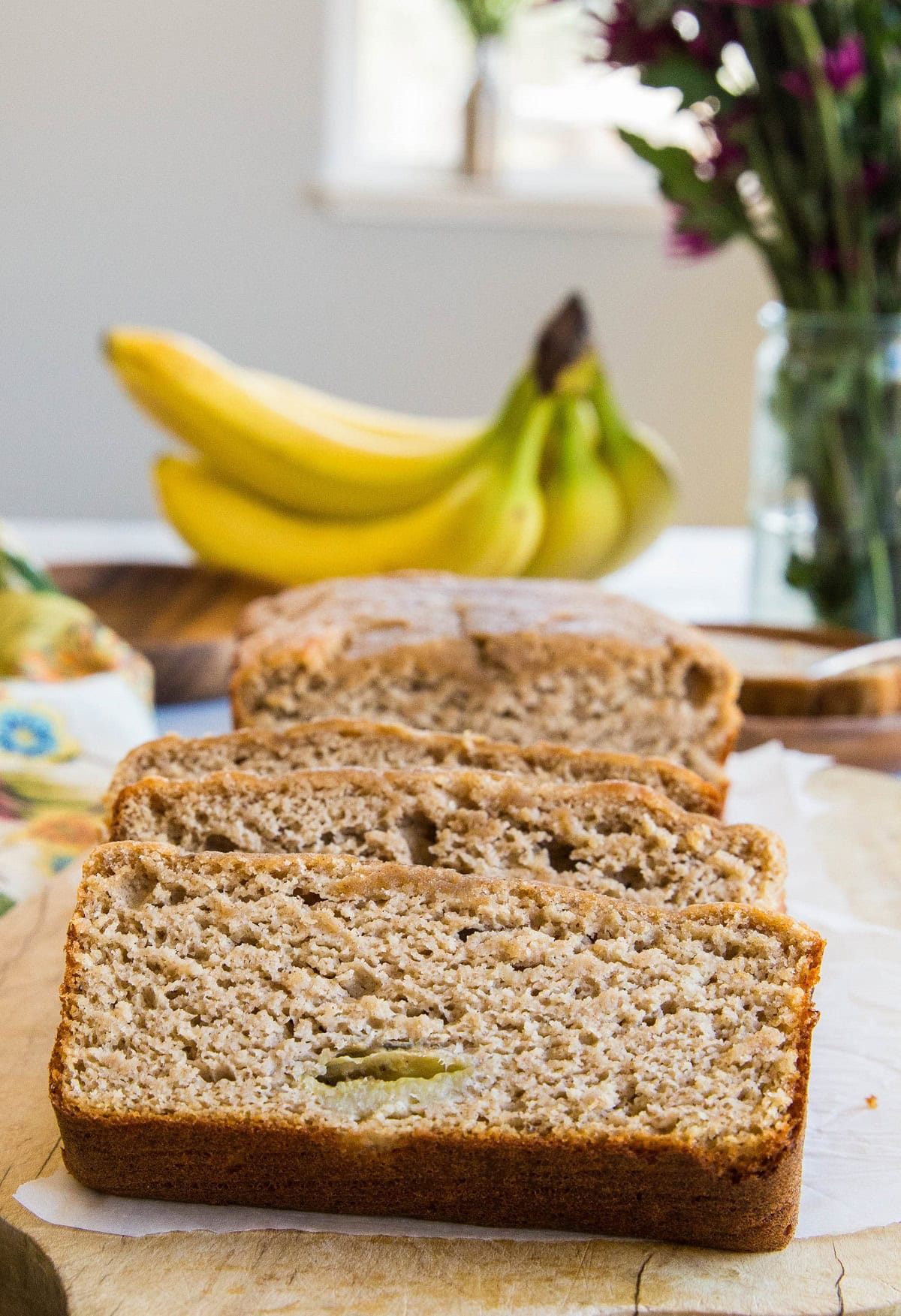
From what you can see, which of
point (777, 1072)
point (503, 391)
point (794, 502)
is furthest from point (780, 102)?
point (503, 391)

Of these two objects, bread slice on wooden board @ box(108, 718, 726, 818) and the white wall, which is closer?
bread slice on wooden board @ box(108, 718, 726, 818)

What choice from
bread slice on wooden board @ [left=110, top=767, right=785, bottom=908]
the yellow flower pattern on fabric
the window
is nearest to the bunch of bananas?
the yellow flower pattern on fabric

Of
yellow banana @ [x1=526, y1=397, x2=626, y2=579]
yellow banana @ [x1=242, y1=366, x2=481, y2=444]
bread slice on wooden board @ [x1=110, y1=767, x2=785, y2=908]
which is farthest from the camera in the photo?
yellow banana @ [x1=242, y1=366, x2=481, y2=444]

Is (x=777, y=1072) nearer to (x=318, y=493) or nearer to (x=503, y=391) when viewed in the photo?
(x=318, y=493)

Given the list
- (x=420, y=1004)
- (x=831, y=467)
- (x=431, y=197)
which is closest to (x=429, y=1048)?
(x=420, y=1004)

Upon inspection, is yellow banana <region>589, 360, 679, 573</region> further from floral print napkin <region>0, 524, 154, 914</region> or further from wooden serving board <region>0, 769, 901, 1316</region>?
wooden serving board <region>0, 769, 901, 1316</region>

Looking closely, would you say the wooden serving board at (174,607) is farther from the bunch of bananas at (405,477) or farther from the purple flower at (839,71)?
the purple flower at (839,71)

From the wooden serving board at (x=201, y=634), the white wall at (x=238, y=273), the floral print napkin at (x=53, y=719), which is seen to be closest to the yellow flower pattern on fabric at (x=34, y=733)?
the floral print napkin at (x=53, y=719)
